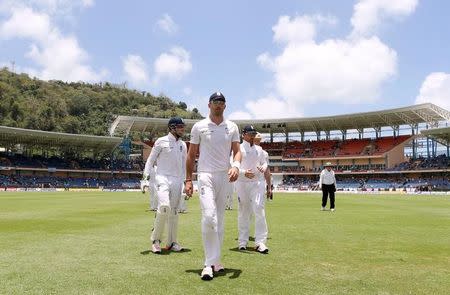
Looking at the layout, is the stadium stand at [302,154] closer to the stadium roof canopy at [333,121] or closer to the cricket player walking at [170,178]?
the stadium roof canopy at [333,121]

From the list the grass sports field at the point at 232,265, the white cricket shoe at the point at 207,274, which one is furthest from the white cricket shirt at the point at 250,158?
the white cricket shoe at the point at 207,274

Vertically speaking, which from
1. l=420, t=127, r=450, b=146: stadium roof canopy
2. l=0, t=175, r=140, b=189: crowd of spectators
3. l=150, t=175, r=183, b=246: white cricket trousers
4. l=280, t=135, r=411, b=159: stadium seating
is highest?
l=420, t=127, r=450, b=146: stadium roof canopy

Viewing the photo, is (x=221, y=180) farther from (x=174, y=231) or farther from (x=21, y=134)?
(x=21, y=134)

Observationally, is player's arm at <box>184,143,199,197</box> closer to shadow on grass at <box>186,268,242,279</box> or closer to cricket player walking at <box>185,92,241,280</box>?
cricket player walking at <box>185,92,241,280</box>

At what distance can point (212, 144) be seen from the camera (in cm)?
735

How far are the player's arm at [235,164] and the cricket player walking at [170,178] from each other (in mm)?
2080

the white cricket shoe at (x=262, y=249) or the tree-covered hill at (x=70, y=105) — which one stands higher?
the tree-covered hill at (x=70, y=105)

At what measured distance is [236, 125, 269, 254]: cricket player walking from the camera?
933 centimetres

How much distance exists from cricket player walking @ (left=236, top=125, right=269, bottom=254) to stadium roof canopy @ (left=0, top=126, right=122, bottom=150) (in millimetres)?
74382

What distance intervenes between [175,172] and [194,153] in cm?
232

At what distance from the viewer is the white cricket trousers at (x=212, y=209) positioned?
22.6 ft

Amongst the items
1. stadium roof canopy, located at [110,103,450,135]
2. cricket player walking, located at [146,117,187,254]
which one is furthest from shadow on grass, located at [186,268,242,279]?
stadium roof canopy, located at [110,103,450,135]

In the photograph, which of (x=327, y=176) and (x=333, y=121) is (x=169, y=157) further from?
(x=333, y=121)

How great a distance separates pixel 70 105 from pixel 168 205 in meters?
143
